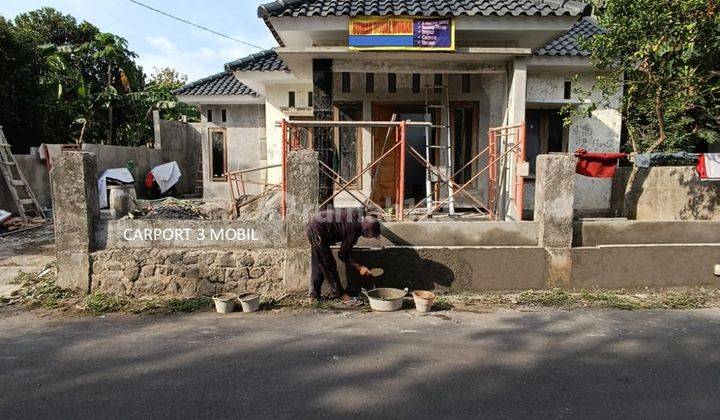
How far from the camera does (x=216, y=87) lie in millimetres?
14633

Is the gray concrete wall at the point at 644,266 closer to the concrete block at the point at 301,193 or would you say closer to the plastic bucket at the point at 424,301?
the plastic bucket at the point at 424,301

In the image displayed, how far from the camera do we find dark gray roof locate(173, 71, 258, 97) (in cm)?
1410

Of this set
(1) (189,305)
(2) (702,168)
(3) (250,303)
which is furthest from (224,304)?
(2) (702,168)

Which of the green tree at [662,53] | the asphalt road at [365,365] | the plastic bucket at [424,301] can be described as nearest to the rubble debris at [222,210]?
the asphalt road at [365,365]

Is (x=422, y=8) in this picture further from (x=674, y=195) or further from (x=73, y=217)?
(x=73, y=217)

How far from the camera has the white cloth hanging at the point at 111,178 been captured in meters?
13.8

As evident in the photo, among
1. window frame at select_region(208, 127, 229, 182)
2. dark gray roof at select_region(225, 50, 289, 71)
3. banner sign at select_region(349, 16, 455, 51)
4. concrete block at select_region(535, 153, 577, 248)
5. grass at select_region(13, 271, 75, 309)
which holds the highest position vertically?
dark gray roof at select_region(225, 50, 289, 71)

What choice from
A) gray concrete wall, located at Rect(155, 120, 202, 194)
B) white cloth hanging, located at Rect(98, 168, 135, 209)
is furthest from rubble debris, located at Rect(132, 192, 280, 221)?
gray concrete wall, located at Rect(155, 120, 202, 194)

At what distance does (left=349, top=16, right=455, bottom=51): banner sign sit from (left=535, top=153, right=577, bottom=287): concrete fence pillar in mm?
3010

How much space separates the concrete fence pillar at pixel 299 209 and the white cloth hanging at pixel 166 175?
11567 mm

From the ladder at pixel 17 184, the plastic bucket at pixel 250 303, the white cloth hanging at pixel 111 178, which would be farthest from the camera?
the white cloth hanging at pixel 111 178

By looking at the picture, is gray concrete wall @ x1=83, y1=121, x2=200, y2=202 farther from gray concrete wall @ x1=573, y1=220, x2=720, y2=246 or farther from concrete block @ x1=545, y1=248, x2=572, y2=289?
gray concrete wall @ x1=573, y1=220, x2=720, y2=246

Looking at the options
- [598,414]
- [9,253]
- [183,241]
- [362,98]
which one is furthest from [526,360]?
[9,253]

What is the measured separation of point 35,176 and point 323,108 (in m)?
8.38
